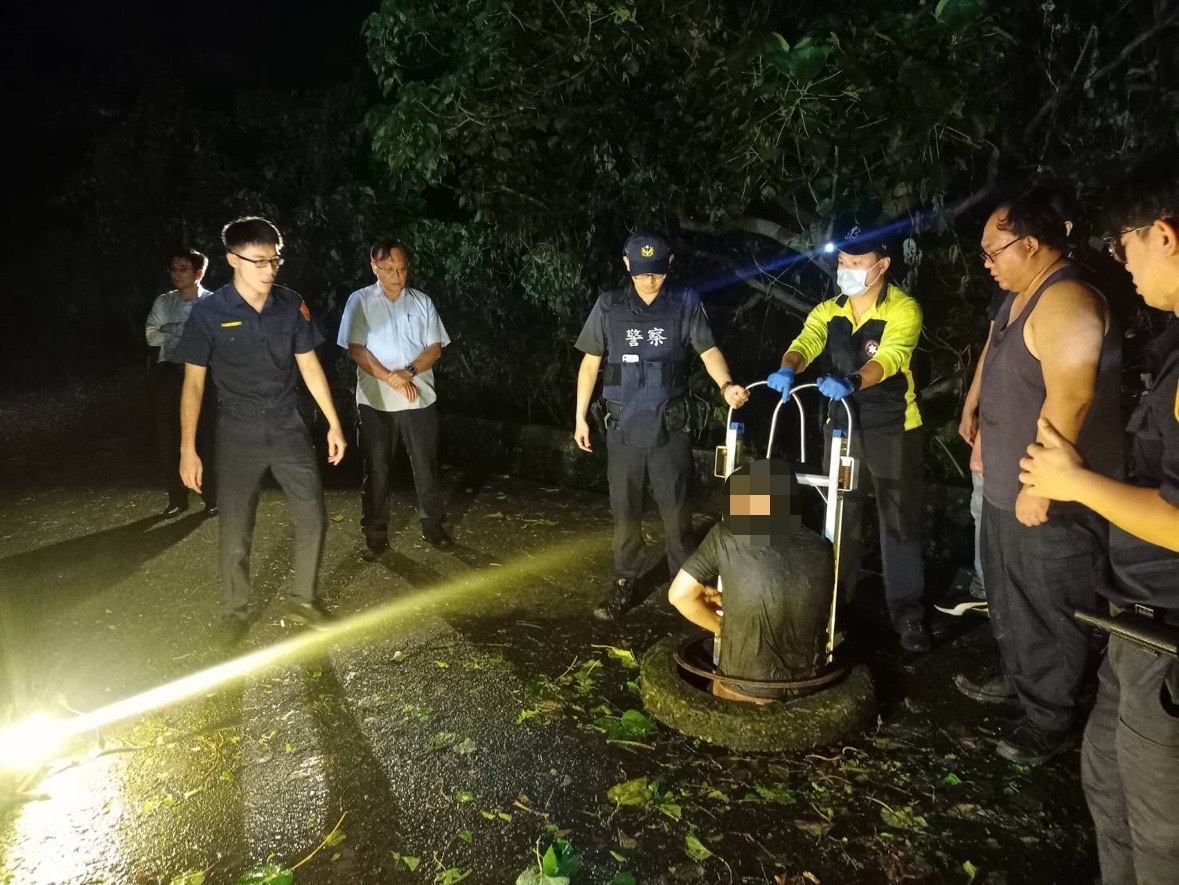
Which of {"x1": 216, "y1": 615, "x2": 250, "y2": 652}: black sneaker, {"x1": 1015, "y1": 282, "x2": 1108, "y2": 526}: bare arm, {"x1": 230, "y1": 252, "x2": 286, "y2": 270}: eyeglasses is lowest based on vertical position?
{"x1": 216, "y1": 615, "x2": 250, "y2": 652}: black sneaker

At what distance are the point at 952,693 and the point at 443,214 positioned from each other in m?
8.66

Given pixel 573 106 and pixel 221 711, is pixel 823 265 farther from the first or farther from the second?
pixel 221 711

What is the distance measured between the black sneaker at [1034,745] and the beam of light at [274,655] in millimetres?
3066

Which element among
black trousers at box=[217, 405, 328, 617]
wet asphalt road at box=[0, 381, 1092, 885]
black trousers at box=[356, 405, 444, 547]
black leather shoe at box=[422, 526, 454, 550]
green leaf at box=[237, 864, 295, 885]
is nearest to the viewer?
green leaf at box=[237, 864, 295, 885]

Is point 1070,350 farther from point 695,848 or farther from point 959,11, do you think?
point 959,11

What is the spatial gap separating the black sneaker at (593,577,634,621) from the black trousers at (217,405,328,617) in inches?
68.6

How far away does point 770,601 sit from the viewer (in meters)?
3.36

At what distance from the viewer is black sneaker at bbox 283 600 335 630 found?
4.93m

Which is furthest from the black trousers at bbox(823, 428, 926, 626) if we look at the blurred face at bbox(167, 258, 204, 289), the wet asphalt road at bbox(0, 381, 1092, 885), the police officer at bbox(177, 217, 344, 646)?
the blurred face at bbox(167, 258, 204, 289)

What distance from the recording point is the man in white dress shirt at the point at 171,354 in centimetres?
651

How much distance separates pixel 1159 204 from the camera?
82.7 inches

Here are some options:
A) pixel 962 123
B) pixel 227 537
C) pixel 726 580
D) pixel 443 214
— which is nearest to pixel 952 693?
pixel 726 580

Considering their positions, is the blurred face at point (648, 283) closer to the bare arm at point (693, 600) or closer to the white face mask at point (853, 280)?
the white face mask at point (853, 280)

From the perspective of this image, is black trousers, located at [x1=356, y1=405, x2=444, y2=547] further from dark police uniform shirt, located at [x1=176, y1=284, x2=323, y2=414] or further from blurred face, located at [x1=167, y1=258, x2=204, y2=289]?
blurred face, located at [x1=167, y1=258, x2=204, y2=289]
